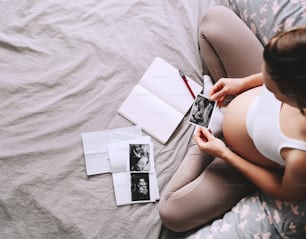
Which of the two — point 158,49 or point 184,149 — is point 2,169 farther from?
point 158,49

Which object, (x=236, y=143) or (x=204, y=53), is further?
(x=204, y=53)

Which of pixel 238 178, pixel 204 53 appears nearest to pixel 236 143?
pixel 238 178

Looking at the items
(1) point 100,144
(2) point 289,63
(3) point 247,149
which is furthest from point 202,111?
(2) point 289,63

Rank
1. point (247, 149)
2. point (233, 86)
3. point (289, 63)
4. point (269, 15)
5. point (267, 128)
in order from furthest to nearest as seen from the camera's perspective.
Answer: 1. point (269, 15)
2. point (233, 86)
3. point (247, 149)
4. point (267, 128)
5. point (289, 63)

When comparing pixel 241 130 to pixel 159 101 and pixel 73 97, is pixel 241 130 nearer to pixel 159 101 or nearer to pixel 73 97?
pixel 159 101

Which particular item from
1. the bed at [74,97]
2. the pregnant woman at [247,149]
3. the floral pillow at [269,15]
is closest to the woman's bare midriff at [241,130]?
the pregnant woman at [247,149]

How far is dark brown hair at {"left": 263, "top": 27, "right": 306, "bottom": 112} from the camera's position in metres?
Answer: 0.85

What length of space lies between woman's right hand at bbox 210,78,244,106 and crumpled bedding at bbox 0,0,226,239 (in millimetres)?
156

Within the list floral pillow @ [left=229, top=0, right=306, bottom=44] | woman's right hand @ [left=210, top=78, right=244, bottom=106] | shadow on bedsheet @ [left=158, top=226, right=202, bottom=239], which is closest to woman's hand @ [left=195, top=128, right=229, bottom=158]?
woman's right hand @ [left=210, top=78, right=244, bottom=106]

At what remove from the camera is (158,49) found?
150 cm

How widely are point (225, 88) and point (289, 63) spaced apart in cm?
43

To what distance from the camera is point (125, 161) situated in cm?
132

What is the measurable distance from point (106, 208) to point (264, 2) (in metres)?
0.90

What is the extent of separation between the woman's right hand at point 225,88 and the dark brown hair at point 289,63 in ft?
1.20
